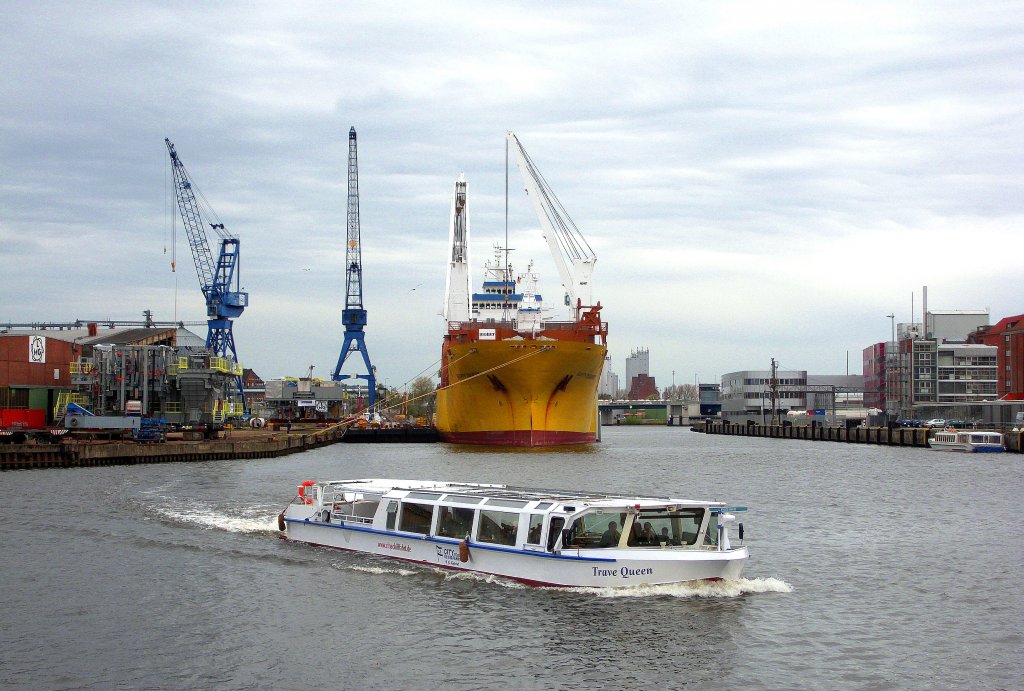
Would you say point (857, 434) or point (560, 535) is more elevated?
point (857, 434)

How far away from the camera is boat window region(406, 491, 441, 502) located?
30873 mm

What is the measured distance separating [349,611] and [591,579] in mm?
6079

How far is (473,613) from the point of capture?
2511 centimetres

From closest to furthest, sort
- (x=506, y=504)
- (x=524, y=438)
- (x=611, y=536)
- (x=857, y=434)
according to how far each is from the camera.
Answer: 1. (x=611, y=536)
2. (x=506, y=504)
3. (x=524, y=438)
4. (x=857, y=434)

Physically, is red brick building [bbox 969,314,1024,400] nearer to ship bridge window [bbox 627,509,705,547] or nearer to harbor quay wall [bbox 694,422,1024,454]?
harbor quay wall [bbox 694,422,1024,454]

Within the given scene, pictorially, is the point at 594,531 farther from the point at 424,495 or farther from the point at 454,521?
the point at 424,495

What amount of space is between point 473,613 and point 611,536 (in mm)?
4098

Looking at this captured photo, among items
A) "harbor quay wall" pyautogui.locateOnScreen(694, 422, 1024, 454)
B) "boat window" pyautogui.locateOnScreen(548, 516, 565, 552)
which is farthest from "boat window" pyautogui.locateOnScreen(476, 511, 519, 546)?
"harbor quay wall" pyautogui.locateOnScreen(694, 422, 1024, 454)

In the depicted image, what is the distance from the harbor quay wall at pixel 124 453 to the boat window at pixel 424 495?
22.4 meters

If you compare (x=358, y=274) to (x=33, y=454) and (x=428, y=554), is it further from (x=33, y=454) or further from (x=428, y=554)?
(x=428, y=554)

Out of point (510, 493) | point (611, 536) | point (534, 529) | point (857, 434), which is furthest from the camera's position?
point (857, 434)

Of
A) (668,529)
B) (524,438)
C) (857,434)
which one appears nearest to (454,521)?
(668,529)

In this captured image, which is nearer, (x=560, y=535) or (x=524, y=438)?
(x=560, y=535)

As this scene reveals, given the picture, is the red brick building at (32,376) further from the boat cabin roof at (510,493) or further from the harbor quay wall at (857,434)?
the harbor quay wall at (857,434)
